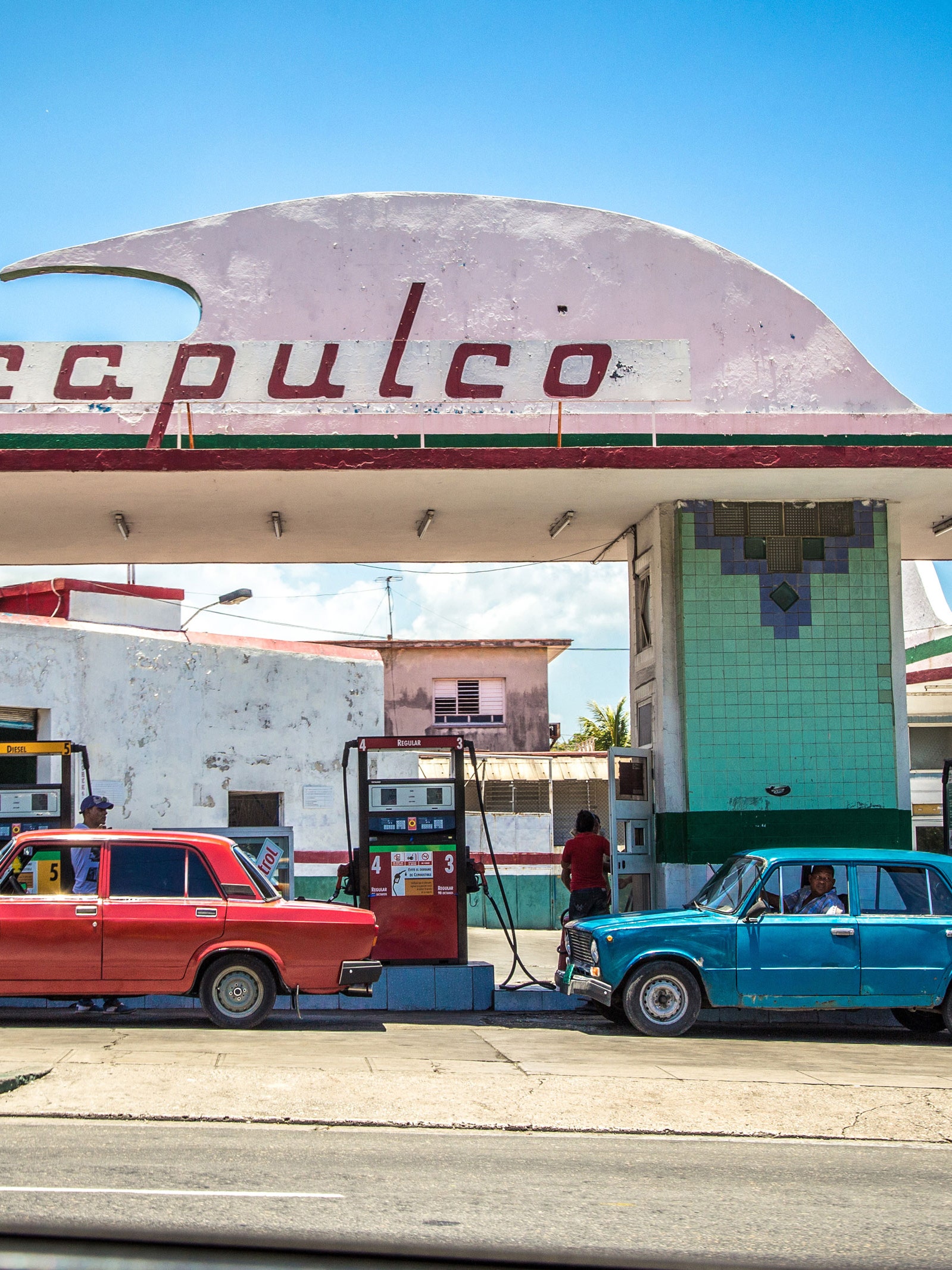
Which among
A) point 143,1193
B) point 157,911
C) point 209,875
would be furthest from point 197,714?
point 143,1193

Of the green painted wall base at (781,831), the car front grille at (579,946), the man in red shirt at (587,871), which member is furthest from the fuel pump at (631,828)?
the car front grille at (579,946)

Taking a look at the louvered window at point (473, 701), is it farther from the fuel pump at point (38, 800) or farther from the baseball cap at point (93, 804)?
the baseball cap at point (93, 804)

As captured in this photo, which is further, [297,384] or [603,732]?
[603,732]

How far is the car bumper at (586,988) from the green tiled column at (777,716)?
8.13 ft

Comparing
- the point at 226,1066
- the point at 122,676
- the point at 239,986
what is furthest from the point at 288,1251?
the point at 122,676

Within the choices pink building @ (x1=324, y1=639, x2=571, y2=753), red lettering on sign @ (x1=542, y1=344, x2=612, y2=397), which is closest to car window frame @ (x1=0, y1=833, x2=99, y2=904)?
red lettering on sign @ (x1=542, y1=344, x2=612, y2=397)

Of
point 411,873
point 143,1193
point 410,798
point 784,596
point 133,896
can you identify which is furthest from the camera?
point 784,596

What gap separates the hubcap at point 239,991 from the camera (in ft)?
35.4

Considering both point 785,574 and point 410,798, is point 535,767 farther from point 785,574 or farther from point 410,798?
point 410,798

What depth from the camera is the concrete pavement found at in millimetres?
7918

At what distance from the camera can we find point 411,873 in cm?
1298

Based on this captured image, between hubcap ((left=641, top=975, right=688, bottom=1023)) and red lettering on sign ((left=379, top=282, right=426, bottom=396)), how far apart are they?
20.8 feet

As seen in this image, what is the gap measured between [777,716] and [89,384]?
7.85 metres

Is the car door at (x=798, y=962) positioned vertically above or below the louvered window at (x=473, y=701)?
below
